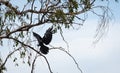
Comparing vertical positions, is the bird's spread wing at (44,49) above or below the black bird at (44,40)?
below

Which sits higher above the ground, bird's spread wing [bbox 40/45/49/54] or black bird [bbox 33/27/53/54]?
black bird [bbox 33/27/53/54]

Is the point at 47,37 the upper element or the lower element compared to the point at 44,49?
upper

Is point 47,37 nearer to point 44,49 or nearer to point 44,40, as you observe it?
point 44,40

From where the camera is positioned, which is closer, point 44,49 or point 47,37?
point 44,49

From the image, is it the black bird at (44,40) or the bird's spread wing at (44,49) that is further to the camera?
the black bird at (44,40)

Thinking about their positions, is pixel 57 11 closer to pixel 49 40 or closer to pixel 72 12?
pixel 72 12

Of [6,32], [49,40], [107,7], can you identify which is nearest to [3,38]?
[6,32]

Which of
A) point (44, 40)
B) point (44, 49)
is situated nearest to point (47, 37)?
point (44, 40)

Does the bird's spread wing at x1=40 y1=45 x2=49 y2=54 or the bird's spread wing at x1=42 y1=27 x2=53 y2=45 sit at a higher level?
the bird's spread wing at x1=42 y1=27 x2=53 y2=45

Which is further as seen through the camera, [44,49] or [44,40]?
[44,40]

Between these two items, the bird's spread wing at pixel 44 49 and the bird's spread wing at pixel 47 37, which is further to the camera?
the bird's spread wing at pixel 47 37

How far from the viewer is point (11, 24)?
22.2 ft

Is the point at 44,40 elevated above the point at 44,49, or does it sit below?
above

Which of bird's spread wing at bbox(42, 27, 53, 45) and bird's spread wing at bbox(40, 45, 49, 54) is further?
bird's spread wing at bbox(42, 27, 53, 45)
